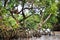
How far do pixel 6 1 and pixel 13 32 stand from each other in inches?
28.9

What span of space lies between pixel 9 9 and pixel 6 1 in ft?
0.78

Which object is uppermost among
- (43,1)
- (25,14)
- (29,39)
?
(43,1)

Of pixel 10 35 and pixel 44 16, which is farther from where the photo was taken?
pixel 44 16

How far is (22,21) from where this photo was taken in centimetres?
500

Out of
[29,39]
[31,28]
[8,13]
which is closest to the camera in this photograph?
[8,13]

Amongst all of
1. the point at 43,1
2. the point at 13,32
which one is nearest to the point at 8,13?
the point at 13,32

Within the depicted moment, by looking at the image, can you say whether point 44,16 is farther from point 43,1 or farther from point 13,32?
point 13,32

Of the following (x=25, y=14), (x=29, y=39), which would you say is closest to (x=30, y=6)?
(x=25, y=14)

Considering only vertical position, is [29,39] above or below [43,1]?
below

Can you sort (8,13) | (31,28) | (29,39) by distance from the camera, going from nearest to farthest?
(8,13), (31,28), (29,39)

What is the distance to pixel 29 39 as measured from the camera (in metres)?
5.54

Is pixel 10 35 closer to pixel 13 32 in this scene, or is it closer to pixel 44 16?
pixel 13 32

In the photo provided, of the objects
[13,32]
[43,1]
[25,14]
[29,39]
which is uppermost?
[43,1]

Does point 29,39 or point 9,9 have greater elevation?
point 9,9
